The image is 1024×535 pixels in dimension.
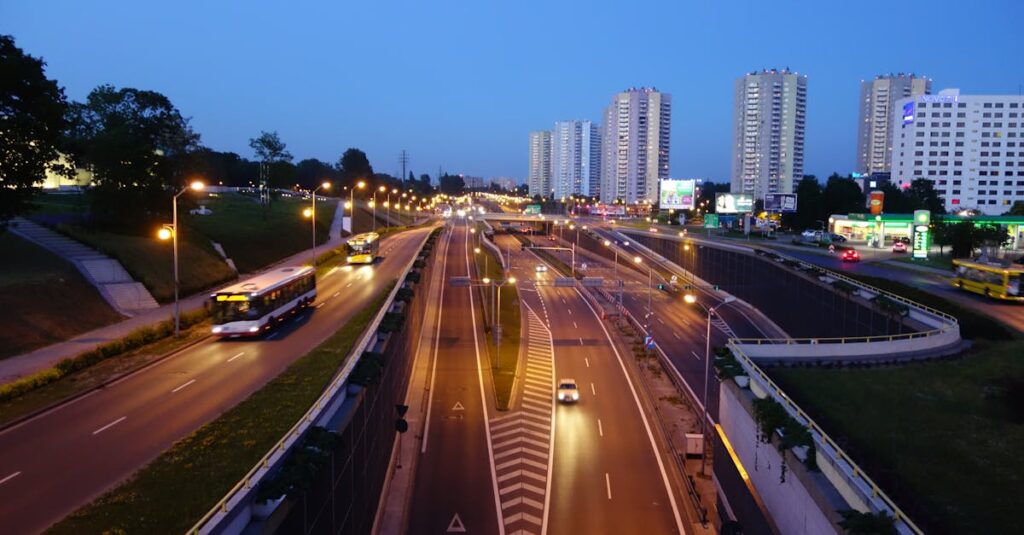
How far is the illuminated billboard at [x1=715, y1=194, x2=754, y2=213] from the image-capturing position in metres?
118

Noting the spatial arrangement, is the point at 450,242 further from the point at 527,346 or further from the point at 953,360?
the point at 953,360

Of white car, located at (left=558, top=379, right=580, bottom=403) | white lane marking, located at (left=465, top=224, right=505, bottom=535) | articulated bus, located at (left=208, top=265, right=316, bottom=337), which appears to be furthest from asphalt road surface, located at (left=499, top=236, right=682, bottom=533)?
articulated bus, located at (left=208, top=265, right=316, bottom=337)

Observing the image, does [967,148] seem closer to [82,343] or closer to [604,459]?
[604,459]

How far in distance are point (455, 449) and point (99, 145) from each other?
118 ft

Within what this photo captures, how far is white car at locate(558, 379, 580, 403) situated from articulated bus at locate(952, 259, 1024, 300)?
3109 cm

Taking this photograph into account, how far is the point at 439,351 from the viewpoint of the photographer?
48812 mm

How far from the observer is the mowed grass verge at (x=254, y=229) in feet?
204

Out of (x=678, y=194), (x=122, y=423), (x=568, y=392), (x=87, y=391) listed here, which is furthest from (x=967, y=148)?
(x=122, y=423)

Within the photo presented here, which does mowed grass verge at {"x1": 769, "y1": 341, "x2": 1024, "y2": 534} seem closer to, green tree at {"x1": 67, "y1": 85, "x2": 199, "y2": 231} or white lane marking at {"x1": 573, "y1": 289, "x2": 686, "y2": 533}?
white lane marking at {"x1": 573, "y1": 289, "x2": 686, "y2": 533}

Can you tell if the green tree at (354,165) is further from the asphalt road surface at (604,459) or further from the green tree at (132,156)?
the asphalt road surface at (604,459)

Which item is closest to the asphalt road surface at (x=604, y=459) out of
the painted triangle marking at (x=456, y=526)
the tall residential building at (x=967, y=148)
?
the painted triangle marking at (x=456, y=526)

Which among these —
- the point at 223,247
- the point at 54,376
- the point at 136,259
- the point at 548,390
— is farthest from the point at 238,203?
the point at 54,376

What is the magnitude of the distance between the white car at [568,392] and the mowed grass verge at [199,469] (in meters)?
17.5

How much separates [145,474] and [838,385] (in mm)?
25517
